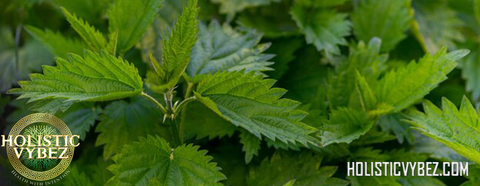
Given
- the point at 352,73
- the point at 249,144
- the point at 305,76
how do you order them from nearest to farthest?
the point at 249,144
the point at 352,73
the point at 305,76

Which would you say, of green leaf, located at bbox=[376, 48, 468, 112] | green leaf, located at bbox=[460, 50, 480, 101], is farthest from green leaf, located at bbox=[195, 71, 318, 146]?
green leaf, located at bbox=[460, 50, 480, 101]

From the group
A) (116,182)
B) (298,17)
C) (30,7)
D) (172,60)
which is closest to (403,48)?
(298,17)

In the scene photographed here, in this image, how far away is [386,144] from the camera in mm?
875

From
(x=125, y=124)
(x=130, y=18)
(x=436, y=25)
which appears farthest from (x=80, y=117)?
(x=436, y=25)

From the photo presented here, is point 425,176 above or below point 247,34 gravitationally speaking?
below

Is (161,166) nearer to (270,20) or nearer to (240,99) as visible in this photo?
(240,99)

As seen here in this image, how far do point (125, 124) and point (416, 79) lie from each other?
0.51 meters

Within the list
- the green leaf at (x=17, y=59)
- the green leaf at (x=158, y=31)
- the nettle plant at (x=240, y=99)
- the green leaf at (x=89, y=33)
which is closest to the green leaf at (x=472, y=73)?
the nettle plant at (x=240, y=99)

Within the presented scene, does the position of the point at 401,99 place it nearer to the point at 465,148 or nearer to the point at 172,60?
the point at 465,148

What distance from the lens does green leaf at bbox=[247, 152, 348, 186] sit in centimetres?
74

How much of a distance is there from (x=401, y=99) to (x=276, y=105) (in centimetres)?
25

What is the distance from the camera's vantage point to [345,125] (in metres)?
0.77

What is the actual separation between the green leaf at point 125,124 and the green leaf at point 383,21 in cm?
48

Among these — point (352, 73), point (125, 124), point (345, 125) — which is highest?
point (352, 73)
